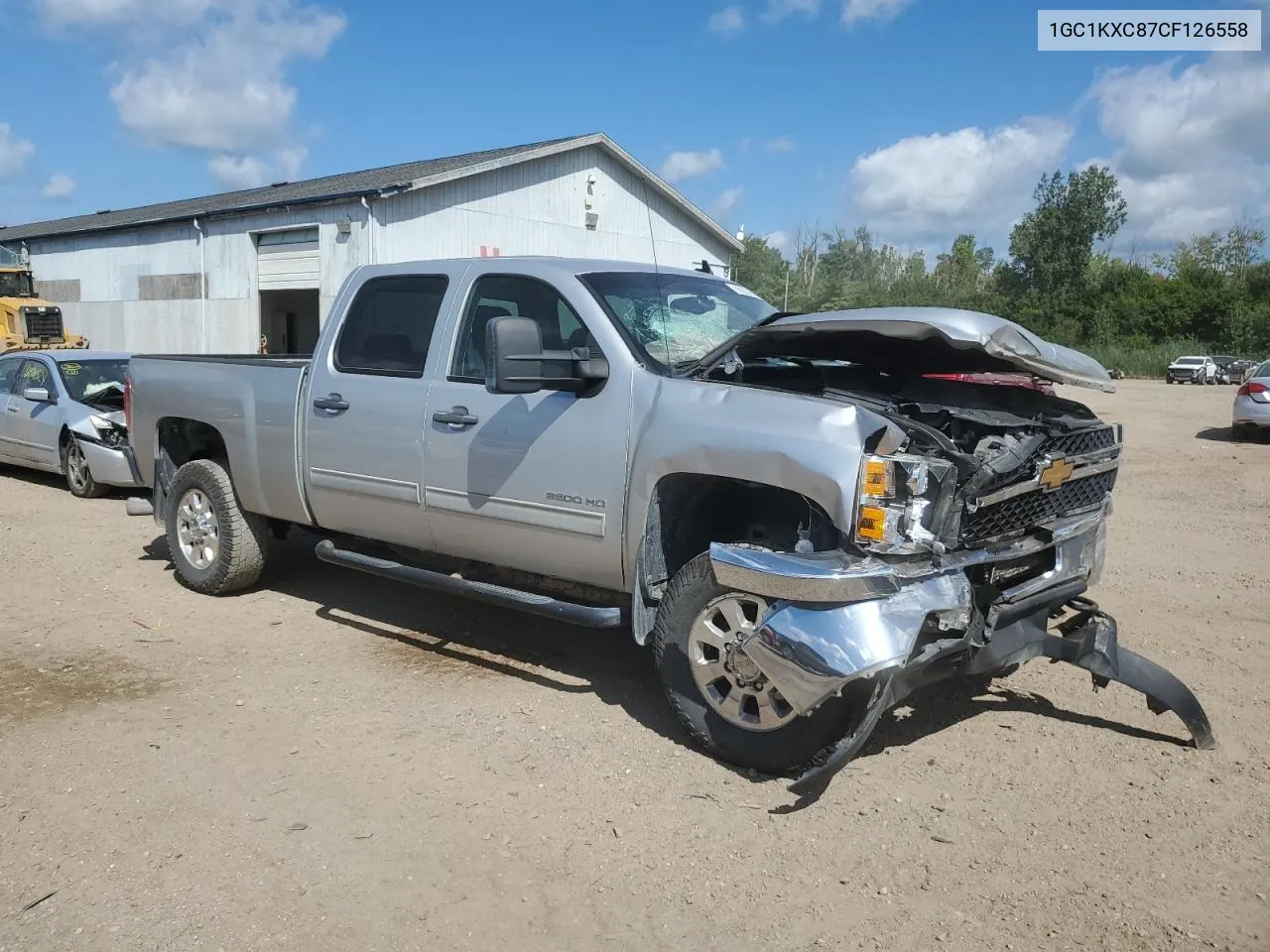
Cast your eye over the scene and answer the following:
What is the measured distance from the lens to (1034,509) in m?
4.20

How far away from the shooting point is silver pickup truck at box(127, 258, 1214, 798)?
12.1 feet

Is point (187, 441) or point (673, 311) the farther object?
point (187, 441)

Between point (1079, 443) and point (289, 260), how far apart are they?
21.1m

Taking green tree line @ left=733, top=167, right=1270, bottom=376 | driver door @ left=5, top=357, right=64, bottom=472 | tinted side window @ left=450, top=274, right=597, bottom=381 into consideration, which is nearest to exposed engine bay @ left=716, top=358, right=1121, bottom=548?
tinted side window @ left=450, top=274, right=597, bottom=381

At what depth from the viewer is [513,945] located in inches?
118

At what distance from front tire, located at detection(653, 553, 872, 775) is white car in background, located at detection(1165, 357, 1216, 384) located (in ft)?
155

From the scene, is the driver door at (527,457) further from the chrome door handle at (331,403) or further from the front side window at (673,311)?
the chrome door handle at (331,403)

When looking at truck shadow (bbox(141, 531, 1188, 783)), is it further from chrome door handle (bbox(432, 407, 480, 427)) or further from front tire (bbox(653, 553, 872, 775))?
chrome door handle (bbox(432, 407, 480, 427))

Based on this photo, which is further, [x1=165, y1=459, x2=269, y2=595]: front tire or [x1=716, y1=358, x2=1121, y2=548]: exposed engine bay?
[x1=165, y1=459, x2=269, y2=595]: front tire

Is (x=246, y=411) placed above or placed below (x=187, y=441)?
above

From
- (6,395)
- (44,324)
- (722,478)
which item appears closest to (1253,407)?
(722,478)

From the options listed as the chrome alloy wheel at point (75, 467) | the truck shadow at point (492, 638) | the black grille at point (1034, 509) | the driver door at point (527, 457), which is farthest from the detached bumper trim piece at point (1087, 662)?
the chrome alloy wheel at point (75, 467)

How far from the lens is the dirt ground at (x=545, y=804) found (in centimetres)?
312

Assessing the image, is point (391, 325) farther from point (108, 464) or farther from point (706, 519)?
point (108, 464)
